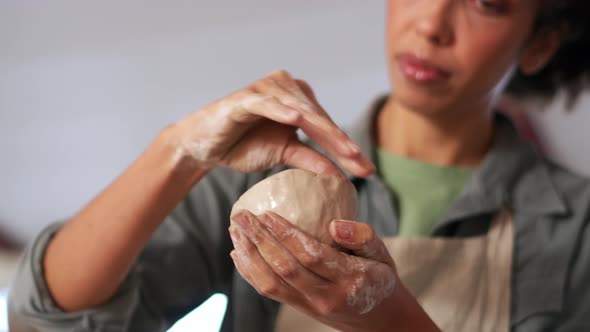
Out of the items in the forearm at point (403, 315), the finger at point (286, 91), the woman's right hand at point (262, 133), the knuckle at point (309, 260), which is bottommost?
the forearm at point (403, 315)

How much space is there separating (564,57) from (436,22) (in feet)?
1.00

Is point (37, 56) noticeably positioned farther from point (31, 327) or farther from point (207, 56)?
point (31, 327)

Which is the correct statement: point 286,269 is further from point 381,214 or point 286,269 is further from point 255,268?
point 381,214

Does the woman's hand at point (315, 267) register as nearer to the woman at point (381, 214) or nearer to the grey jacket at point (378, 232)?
the woman at point (381, 214)

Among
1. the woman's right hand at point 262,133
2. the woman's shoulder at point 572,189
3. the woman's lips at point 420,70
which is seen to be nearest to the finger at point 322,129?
the woman's right hand at point 262,133

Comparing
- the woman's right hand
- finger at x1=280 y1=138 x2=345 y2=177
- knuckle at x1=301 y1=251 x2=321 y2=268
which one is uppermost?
the woman's right hand

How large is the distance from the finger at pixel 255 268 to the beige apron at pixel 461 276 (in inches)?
12.1

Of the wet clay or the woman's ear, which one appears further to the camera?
the woman's ear

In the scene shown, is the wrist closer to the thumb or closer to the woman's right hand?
the woman's right hand

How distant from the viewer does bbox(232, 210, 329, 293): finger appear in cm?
38

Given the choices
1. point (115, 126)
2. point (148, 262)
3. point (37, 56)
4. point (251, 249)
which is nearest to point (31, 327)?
point (148, 262)

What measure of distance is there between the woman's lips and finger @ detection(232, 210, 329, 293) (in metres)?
0.33

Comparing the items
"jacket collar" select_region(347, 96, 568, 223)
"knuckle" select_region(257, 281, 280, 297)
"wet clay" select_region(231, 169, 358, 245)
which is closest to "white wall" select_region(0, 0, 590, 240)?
"jacket collar" select_region(347, 96, 568, 223)

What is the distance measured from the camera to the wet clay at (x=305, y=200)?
450 millimetres
